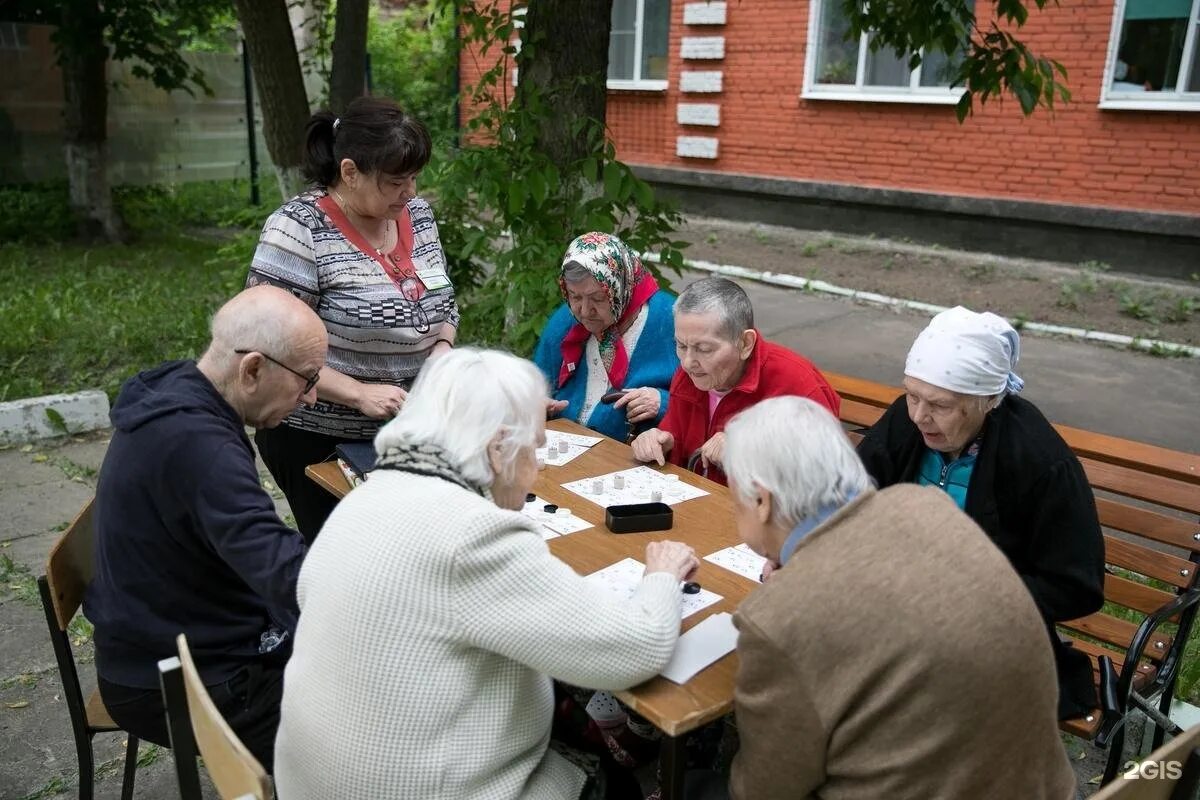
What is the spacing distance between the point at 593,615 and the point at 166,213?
12511 millimetres

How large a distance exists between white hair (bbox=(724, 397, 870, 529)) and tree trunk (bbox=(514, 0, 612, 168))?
10.2 feet

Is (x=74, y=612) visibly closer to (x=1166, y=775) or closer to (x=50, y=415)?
(x=1166, y=775)

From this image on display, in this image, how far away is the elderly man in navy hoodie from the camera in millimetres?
2049

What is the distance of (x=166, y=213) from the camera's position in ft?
41.5

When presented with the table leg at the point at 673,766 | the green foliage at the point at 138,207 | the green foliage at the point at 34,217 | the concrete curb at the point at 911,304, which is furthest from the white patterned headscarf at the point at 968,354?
the green foliage at the point at 34,217

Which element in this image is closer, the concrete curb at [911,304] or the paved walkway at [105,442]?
the paved walkway at [105,442]

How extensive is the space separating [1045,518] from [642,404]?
4.92 ft

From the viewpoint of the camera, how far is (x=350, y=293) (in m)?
3.09

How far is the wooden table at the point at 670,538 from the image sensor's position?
6.15 ft

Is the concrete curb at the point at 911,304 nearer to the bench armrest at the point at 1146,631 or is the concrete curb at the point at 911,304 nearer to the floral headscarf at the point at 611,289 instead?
the floral headscarf at the point at 611,289

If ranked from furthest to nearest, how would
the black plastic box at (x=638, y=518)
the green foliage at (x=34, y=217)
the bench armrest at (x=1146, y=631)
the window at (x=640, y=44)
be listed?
1. the window at (x=640, y=44)
2. the green foliage at (x=34, y=217)
3. the black plastic box at (x=638, y=518)
4. the bench armrest at (x=1146, y=631)

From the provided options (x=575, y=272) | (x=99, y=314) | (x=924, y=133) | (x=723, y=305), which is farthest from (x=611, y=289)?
(x=924, y=133)

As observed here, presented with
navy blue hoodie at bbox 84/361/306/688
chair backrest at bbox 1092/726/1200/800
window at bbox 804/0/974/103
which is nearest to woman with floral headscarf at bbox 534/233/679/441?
navy blue hoodie at bbox 84/361/306/688

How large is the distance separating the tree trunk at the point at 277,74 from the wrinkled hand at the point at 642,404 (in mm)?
3595
